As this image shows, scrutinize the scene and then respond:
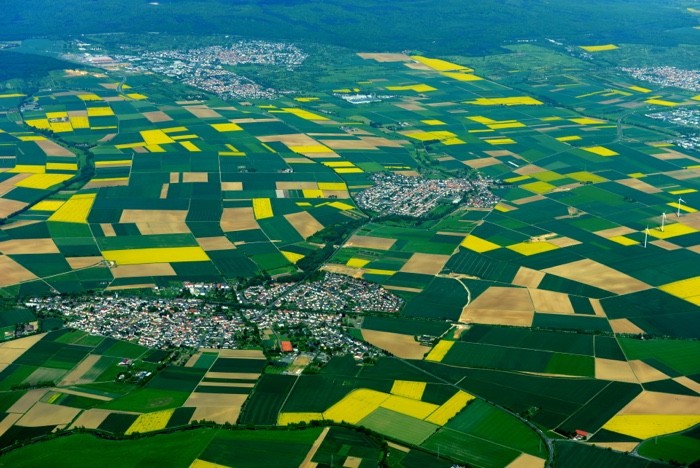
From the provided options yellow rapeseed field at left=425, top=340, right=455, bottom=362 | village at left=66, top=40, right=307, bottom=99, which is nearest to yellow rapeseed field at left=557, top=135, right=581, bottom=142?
village at left=66, top=40, right=307, bottom=99

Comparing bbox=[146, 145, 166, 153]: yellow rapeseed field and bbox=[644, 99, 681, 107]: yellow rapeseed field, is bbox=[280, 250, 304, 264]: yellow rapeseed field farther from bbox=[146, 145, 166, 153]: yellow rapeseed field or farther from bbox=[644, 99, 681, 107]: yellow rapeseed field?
bbox=[644, 99, 681, 107]: yellow rapeseed field

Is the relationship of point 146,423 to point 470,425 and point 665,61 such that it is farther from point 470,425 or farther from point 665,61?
point 665,61

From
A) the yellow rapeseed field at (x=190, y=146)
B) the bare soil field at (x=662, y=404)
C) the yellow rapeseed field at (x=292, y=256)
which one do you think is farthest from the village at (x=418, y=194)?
the bare soil field at (x=662, y=404)

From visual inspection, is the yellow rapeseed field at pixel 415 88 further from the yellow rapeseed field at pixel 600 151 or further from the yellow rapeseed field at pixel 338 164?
the yellow rapeseed field at pixel 338 164

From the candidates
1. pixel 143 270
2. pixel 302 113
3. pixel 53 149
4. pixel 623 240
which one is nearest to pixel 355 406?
pixel 143 270

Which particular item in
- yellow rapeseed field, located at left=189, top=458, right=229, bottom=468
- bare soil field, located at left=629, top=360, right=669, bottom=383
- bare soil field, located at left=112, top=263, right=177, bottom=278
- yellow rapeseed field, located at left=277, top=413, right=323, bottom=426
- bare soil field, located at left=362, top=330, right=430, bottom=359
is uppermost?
bare soil field, located at left=629, top=360, right=669, bottom=383

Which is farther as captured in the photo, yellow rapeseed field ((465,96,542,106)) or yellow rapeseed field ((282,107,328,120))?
yellow rapeseed field ((465,96,542,106))

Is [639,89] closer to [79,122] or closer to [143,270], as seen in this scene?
[79,122]
